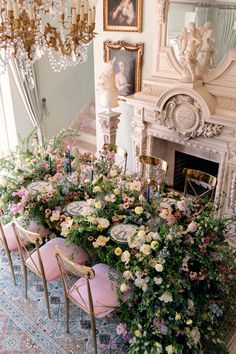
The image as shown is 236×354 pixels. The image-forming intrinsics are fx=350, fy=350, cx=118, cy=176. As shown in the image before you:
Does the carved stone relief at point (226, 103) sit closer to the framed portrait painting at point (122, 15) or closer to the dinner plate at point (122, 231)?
A: the framed portrait painting at point (122, 15)

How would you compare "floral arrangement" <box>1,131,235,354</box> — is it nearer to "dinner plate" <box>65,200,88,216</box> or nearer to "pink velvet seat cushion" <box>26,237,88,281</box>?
"dinner plate" <box>65,200,88,216</box>

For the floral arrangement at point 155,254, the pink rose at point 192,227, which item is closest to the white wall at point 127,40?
the floral arrangement at point 155,254

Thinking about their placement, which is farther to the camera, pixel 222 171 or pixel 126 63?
pixel 126 63

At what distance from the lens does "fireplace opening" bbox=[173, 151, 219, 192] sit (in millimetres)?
4645

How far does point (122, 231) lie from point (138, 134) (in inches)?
91.9

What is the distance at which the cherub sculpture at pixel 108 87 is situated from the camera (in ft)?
14.7

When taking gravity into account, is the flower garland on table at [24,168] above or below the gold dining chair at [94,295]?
above

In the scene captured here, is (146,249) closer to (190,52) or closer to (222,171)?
(222,171)

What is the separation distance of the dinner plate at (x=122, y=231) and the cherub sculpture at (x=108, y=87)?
2310 mm

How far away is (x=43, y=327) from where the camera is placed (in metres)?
2.84

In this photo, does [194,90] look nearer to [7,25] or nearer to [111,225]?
[111,225]

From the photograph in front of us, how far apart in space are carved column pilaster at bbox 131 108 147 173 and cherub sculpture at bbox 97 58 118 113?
0.35 metres

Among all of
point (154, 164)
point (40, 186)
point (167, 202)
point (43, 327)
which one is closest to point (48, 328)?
point (43, 327)

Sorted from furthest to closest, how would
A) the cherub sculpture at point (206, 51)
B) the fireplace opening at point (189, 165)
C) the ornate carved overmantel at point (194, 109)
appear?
the fireplace opening at point (189, 165), the ornate carved overmantel at point (194, 109), the cherub sculpture at point (206, 51)
